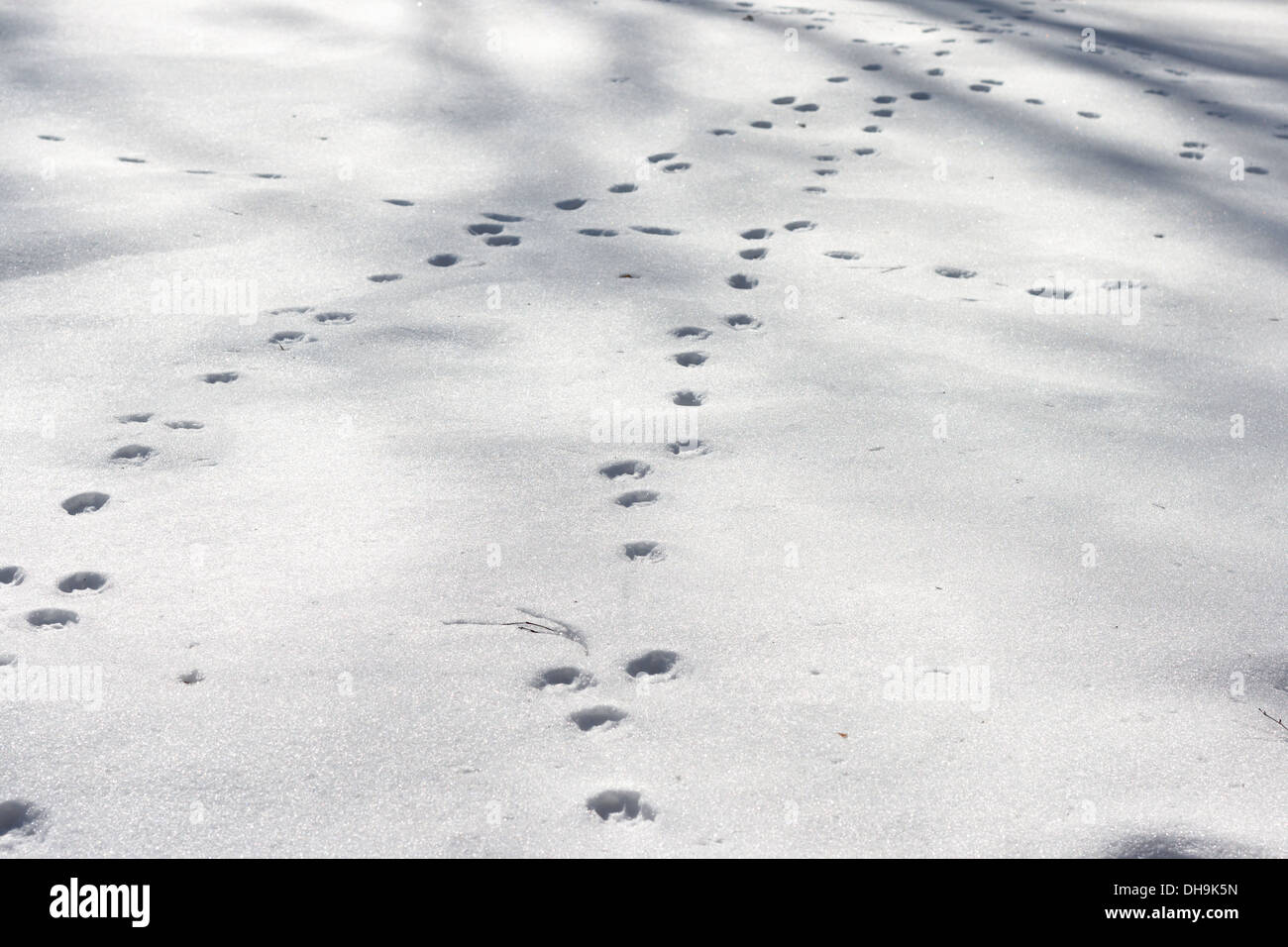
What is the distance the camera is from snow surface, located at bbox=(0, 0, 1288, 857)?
1659 mm

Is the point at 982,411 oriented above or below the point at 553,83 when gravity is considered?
below

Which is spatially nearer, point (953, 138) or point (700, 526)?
point (700, 526)

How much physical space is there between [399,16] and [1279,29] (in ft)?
17.4

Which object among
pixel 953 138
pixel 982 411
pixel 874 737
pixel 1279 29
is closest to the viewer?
pixel 874 737

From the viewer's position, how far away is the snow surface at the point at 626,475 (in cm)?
166

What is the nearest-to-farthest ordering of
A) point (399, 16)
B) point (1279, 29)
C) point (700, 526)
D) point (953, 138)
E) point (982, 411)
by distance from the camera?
point (700, 526) < point (982, 411) < point (953, 138) < point (399, 16) < point (1279, 29)

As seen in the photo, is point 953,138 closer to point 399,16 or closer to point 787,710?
point 399,16

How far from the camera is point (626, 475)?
8.01ft

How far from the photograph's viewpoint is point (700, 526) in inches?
89.1

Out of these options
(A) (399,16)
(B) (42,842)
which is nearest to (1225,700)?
(B) (42,842)

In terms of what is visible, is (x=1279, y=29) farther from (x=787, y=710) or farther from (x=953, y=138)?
(x=787, y=710)

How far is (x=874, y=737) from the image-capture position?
1.74 metres

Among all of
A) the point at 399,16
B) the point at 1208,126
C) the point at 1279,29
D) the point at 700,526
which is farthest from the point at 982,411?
the point at 1279,29
